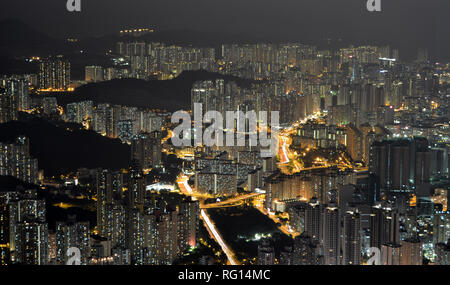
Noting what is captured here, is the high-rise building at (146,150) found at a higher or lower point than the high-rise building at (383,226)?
higher

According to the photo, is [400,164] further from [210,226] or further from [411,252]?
[411,252]

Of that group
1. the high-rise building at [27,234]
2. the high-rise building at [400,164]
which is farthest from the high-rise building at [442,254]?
the high-rise building at [27,234]

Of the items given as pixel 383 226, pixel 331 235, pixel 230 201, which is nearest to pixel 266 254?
pixel 331 235

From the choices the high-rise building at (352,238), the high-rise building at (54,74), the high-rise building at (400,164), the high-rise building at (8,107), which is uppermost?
the high-rise building at (54,74)

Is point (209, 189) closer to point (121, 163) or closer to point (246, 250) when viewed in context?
point (121, 163)

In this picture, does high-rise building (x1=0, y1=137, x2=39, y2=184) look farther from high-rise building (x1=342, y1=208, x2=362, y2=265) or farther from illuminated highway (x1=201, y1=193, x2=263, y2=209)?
high-rise building (x1=342, y1=208, x2=362, y2=265)

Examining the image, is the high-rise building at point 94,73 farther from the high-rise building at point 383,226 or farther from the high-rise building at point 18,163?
the high-rise building at point 383,226

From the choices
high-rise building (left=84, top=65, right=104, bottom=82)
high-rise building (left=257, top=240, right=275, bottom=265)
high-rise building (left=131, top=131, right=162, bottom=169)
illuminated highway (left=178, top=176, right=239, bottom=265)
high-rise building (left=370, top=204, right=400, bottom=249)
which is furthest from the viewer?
high-rise building (left=84, top=65, right=104, bottom=82)

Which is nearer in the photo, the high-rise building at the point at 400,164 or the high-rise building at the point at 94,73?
the high-rise building at the point at 400,164

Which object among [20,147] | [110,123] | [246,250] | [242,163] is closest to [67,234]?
[246,250]

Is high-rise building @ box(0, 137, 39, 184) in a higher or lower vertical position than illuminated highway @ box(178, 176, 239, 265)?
higher

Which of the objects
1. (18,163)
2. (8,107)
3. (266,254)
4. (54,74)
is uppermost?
(54,74)

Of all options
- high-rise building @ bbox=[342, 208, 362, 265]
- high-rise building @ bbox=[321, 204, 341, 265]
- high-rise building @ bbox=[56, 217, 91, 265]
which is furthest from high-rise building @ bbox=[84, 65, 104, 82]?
high-rise building @ bbox=[342, 208, 362, 265]
